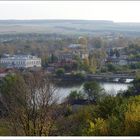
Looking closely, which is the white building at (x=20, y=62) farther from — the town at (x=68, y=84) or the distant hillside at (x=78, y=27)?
the distant hillside at (x=78, y=27)

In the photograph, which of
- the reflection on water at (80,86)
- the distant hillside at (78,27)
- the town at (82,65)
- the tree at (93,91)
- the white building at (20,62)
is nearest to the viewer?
the tree at (93,91)

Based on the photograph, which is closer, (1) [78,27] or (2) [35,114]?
(2) [35,114]

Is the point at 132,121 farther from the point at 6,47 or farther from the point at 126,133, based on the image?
the point at 6,47

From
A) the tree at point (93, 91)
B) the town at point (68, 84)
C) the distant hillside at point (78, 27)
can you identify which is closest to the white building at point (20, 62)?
the town at point (68, 84)

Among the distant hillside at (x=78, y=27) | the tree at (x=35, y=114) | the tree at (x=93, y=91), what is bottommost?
the distant hillside at (x=78, y=27)

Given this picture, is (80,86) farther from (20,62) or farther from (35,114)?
(35,114)

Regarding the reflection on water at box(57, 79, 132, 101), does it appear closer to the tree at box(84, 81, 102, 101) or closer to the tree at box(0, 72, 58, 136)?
the tree at box(84, 81, 102, 101)

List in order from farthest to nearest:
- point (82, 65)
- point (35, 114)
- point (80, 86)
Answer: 1. point (82, 65)
2. point (80, 86)
3. point (35, 114)

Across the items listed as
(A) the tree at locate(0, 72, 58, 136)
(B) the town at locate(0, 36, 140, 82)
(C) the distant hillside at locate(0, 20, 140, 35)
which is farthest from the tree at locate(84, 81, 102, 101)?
(C) the distant hillside at locate(0, 20, 140, 35)

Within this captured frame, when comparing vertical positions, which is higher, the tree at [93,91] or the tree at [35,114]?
the tree at [35,114]

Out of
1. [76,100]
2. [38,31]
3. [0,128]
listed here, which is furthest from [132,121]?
[38,31]

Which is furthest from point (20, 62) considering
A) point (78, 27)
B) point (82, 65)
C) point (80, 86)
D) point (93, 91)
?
point (78, 27)
